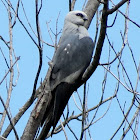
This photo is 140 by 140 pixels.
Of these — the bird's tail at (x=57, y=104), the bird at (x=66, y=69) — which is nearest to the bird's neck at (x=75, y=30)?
the bird at (x=66, y=69)

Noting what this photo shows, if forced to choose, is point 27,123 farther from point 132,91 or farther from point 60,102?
point 132,91

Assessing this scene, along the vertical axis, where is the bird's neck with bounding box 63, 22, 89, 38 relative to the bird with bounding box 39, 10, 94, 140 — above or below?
above

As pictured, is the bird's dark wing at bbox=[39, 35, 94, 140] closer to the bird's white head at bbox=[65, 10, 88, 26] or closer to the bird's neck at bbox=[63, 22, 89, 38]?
the bird's neck at bbox=[63, 22, 89, 38]

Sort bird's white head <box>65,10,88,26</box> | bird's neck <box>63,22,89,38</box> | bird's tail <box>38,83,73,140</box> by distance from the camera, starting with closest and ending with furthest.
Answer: bird's tail <box>38,83,73,140</box> → bird's neck <box>63,22,89,38</box> → bird's white head <box>65,10,88,26</box>

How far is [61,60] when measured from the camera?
383cm


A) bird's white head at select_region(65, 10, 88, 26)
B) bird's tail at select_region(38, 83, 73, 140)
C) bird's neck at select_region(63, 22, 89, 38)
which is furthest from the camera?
bird's white head at select_region(65, 10, 88, 26)

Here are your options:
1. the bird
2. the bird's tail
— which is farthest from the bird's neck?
the bird's tail

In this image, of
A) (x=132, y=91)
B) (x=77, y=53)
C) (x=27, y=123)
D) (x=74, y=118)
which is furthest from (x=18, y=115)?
(x=132, y=91)

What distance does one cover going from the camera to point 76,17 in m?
4.37

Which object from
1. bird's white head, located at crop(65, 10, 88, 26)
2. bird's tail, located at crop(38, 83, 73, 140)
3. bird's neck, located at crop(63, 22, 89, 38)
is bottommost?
bird's tail, located at crop(38, 83, 73, 140)

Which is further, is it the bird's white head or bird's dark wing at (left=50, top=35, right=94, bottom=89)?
the bird's white head

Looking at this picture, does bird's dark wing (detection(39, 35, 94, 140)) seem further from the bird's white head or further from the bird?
the bird's white head

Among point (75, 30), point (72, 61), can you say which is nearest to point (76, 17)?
point (75, 30)

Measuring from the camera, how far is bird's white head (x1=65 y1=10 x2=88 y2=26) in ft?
14.3
